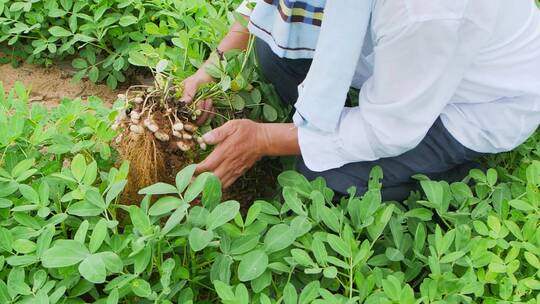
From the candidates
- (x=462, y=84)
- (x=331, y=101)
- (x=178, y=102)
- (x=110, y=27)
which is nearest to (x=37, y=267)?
(x=178, y=102)

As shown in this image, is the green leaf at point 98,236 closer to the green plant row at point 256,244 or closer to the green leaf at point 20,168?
the green plant row at point 256,244

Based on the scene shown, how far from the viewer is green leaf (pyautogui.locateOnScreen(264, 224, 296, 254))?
1.29 m

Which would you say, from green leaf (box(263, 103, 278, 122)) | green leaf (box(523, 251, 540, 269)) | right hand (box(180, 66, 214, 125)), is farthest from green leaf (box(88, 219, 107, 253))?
green leaf (box(523, 251, 540, 269))

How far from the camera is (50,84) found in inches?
103

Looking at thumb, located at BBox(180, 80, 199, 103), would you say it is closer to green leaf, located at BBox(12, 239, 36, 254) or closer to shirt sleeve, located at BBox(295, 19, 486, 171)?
shirt sleeve, located at BBox(295, 19, 486, 171)

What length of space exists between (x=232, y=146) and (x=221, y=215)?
0.33 metres

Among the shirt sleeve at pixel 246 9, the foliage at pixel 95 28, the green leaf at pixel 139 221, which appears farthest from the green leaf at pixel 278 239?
the foliage at pixel 95 28

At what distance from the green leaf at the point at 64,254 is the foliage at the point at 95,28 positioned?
1.09 meters

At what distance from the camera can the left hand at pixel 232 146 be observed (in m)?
1.56

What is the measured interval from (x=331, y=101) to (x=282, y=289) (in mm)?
397

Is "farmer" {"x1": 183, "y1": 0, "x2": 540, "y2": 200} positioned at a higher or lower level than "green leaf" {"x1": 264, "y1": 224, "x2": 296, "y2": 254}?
higher

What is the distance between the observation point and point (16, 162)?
1.54 meters

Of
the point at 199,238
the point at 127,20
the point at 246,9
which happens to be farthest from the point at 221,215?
the point at 127,20

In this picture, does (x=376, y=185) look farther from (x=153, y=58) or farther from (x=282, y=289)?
(x=153, y=58)
